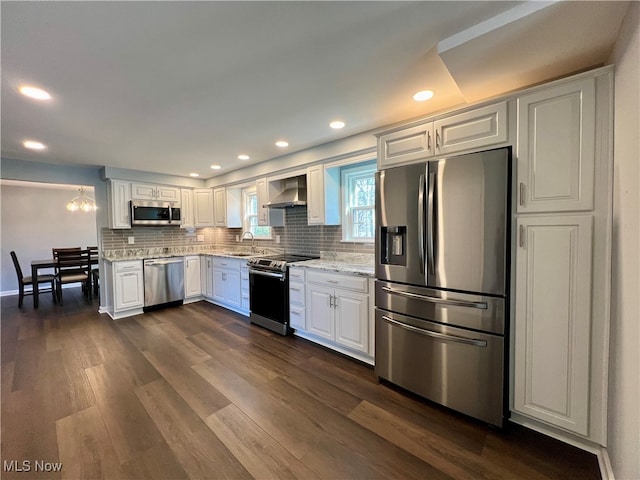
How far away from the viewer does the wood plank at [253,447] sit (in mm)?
1468

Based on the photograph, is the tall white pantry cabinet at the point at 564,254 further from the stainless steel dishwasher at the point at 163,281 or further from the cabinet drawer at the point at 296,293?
the stainless steel dishwasher at the point at 163,281

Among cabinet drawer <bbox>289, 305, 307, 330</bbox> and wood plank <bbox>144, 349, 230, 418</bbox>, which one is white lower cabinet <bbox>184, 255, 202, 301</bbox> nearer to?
wood plank <bbox>144, 349, 230, 418</bbox>

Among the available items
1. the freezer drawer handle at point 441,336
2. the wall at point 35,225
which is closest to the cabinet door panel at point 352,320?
the freezer drawer handle at point 441,336

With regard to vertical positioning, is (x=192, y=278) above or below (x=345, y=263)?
below

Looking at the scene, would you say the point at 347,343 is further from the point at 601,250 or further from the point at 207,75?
the point at 207,75

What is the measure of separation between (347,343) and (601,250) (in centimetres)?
202

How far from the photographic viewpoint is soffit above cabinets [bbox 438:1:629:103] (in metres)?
1.23

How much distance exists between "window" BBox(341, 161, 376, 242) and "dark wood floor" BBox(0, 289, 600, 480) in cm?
146

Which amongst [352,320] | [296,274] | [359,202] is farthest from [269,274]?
[359,202]

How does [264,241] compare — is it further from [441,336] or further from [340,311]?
[441,336]

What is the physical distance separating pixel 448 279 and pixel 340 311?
3.96 ft

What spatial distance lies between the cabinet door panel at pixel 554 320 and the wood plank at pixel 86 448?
2442mm

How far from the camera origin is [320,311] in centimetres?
296

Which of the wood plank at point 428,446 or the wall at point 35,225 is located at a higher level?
the wall at point 35,225
